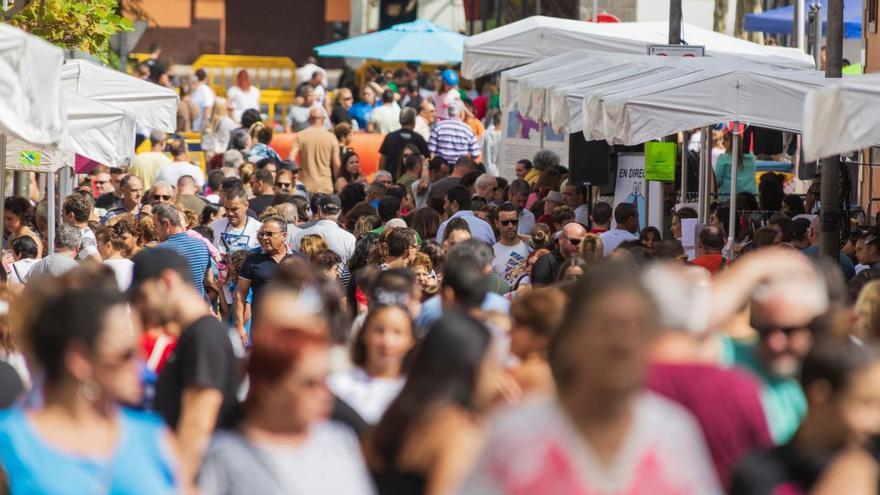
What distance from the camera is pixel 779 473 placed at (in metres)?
4.62

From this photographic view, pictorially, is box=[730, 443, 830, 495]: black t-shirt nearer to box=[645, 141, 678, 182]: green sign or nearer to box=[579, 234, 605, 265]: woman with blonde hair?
box=[579, 234, 605, 265]: woman with blonde hair

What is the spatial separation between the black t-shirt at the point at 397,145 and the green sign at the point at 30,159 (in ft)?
30.4

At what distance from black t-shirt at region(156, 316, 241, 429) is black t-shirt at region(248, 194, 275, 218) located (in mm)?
10141

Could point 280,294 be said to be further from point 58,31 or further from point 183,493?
point 58,31

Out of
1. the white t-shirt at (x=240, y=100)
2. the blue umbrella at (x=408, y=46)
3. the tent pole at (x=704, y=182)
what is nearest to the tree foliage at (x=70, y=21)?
the tent pole at (x=704, y=182)

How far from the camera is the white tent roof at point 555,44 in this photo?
68.3 ft

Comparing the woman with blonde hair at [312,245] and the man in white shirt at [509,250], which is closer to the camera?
the woman with blonde hair at [312,245]

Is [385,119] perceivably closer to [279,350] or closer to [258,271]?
[258,271]

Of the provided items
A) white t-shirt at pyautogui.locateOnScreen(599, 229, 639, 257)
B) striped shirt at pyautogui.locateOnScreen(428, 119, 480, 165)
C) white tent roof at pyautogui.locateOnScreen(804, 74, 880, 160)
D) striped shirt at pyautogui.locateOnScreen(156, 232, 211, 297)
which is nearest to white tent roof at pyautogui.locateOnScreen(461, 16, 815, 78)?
striped shirt at pyautogui.locateOnScreen(428, 119, 480, 165)

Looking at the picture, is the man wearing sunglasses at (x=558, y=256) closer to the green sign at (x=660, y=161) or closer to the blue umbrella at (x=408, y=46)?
the green sign at (x=660, y=161)

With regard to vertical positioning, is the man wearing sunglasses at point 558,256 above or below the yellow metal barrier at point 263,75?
below

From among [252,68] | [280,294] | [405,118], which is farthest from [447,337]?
[252,68]

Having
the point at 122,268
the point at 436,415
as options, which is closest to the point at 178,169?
the point at 122,268

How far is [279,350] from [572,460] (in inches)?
39.1
